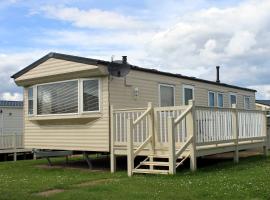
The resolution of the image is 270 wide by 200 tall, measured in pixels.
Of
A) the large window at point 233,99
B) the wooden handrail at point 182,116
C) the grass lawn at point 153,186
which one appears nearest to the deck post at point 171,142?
the wooden handrail at point 182,116

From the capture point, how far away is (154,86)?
14.2m

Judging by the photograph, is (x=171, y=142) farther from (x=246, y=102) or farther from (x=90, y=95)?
(x=246, y=102)

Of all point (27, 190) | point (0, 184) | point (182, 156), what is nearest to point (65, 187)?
point (27, 190)

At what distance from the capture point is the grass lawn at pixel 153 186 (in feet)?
24.9

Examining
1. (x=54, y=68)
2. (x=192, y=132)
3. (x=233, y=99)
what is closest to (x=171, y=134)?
(x=192, y=132)

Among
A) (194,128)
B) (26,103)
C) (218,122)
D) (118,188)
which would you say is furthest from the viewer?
(26,103)

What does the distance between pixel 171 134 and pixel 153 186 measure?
1.83 meters

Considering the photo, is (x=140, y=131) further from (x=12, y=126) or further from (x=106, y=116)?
(x=12, y=126)

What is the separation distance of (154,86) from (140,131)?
7.21 feet

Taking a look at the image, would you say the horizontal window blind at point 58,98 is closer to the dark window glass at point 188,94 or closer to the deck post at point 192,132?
the deck post at point 192,132

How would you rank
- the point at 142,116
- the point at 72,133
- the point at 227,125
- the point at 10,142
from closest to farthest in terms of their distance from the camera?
the point at 142,116, the point at 227,125, the point at 72,133, the point at 10,142

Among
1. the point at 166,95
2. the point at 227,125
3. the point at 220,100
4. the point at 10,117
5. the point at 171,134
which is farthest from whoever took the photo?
the point at 10,117

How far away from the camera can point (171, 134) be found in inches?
396

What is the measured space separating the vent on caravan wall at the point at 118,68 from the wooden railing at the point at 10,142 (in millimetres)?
10108
